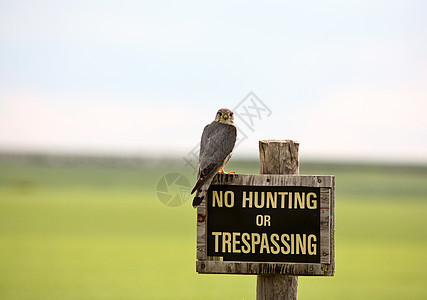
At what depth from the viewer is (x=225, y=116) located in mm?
4223

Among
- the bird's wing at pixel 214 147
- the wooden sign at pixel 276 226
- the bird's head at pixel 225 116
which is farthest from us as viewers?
the bird's head at pixel 225 116

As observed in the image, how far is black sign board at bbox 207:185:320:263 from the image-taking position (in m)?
3.44

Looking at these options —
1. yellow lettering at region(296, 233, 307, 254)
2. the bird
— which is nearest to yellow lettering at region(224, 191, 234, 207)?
the bird

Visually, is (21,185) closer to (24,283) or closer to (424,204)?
(424,204)

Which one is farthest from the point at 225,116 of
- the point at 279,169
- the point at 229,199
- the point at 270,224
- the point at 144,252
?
the point at 144,252

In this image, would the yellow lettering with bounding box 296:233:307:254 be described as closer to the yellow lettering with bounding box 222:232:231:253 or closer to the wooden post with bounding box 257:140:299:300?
the wooden post with bounding box 257:140:299:300

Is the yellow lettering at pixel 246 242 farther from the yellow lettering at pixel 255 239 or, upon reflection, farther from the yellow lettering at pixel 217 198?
the yellow lettering at pixel 217 198

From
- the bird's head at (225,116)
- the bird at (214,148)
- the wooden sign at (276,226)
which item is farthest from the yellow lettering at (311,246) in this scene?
the bird's head at (225,116)

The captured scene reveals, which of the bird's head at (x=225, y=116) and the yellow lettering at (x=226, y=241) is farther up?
the bird's head at (x=225, y=116)

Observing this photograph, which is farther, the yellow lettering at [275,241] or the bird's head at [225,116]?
the bird's head at [225,116]

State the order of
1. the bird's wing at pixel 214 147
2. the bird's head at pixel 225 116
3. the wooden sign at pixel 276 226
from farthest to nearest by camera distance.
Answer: the bird's head at pixel 225 116
the bird's wing at pixel 214 147
the wooden sign at pixel 276 226

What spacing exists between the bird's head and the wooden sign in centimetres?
84

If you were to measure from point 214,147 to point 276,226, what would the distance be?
2.52 ft

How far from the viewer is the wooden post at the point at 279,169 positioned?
3531 mm
